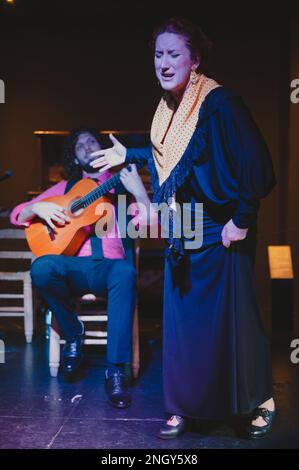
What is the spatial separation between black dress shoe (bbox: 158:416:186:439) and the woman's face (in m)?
1.36

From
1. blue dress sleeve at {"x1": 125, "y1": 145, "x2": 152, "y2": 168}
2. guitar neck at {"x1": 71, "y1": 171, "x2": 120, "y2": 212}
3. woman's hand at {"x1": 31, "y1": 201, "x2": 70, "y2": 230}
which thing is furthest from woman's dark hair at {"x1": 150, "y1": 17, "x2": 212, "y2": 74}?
woman's hand at {"x1": 31, "y1": 201, "x2": 70, "y2": 230}

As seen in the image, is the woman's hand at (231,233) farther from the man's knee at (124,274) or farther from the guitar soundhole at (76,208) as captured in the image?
the guitar soundhole at (76,208)

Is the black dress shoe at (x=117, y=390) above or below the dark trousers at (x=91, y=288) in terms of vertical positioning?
below

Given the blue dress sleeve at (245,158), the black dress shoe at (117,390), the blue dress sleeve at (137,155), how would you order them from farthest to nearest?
the black dress shoe at (117,390) < the blue dress sleeve at (137,155) < the blue dress sleeve at (245,158)

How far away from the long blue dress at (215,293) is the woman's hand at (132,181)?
21.0 inches

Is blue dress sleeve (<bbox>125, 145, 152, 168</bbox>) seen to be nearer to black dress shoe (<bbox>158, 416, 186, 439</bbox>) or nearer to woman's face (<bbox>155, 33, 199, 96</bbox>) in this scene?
woman's face (<bbox>155, 33, 199, 96</bbox>)

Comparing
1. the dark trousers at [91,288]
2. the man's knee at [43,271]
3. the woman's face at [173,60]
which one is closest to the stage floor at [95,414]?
the dark trousers at [91,288]

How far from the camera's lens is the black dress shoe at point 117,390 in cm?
284

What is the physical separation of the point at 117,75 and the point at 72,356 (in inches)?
124

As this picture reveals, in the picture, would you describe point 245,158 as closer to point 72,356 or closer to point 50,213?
point 50,213

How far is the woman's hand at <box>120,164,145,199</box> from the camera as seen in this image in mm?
3023

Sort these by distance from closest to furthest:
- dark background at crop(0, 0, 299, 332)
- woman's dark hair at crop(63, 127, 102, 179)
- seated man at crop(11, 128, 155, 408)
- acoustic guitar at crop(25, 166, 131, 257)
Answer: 1. seated man at crop(11, 128, 155, 408)
2. acoustic guitar at crop(25, 166, 131, 257)
3. woman's dark hair at crop(63, 127, 102, 179)
4. dark background at crop(0, 0, 299, 332)
